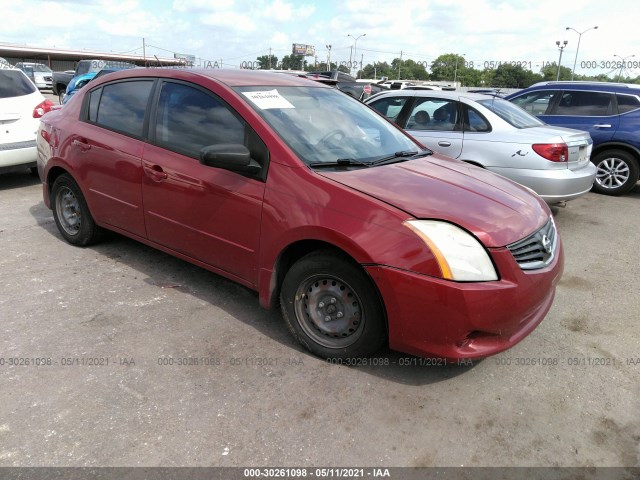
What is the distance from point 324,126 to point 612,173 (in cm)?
649

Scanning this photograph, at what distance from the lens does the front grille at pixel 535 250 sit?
2.73 m

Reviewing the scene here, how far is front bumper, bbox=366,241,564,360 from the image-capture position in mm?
2541

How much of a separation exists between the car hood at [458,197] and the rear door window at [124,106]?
179 centimetres

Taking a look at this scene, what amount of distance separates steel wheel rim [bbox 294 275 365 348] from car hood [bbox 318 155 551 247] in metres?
0.58

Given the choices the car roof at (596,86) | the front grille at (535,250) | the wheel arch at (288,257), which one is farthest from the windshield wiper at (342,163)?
the car roof at (596,86)

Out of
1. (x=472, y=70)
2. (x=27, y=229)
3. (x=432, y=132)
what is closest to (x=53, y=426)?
(x=27, y=229)

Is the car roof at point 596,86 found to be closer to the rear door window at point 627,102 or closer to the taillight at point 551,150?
the rear door window at point 627,102

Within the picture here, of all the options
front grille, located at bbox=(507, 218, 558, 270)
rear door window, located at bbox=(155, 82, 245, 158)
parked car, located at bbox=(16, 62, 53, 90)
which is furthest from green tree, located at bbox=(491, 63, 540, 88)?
front grille, located at bbox=(507, 218, 558, 270)

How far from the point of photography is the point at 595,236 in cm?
589

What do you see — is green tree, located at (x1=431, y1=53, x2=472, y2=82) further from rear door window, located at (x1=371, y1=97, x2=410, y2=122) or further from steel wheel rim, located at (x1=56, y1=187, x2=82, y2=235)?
steel wheel rim, located at (x1=56, y1=187, x2=82, y2=235)

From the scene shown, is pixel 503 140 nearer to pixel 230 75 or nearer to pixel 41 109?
pixel 230 75

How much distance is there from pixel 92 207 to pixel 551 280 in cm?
368

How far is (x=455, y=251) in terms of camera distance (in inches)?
102

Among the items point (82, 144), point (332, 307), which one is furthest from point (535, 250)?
point (82, 144)
